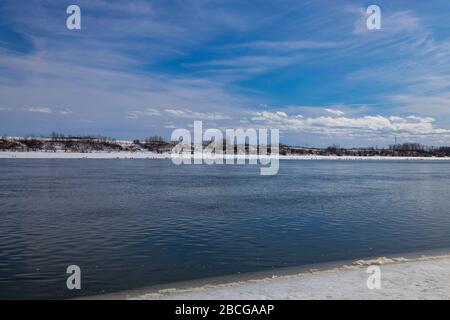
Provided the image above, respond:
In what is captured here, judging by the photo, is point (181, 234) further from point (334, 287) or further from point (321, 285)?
point (334, 287)

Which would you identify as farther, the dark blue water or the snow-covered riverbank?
the dark blue water

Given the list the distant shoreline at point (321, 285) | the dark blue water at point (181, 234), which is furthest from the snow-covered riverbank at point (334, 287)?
the dark blue water at point (181, 234)

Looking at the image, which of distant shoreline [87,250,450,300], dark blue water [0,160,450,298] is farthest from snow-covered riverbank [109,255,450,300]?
dark blue water [0,160,450,298]

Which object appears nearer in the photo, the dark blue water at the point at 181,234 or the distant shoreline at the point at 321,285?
the distant shoreline at the point at 321,285

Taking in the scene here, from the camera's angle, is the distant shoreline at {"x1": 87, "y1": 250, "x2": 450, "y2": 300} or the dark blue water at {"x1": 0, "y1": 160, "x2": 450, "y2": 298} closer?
the distant shoreline at {"x1": 87, "y1": 250, "x2": 450, "y2": 300}

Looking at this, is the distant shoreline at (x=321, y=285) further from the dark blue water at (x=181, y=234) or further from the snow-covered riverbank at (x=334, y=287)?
the dark blue water at (x=181, y=234)

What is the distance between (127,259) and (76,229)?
200 inches

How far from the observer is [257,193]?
3152 centimetres

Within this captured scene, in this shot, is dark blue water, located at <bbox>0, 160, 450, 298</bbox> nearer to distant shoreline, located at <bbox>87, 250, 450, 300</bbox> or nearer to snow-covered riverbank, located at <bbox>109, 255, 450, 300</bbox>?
distant shoreline, located at <bbox>87, 250, 450, 300</bbox>

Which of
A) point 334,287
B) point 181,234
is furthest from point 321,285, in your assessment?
point 181,234

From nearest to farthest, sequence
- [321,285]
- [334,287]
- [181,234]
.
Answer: [334,287]
[321,285]
[181,234]
